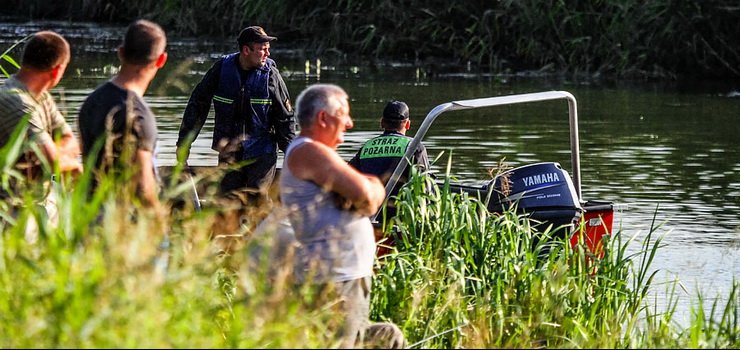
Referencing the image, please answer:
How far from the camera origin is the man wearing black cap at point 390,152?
8.86 metres

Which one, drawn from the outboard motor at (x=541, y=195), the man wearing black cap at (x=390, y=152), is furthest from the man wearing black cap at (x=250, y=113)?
the outboard motor at (x=541, y=195)

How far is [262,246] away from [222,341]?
0.34 metres

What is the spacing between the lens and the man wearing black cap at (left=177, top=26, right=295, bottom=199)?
9.77 m

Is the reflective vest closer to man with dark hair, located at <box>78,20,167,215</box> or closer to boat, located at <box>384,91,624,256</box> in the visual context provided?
boat, located at <box>384,91,624,256</box>

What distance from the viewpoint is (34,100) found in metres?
6.56

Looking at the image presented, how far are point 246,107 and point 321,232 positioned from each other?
3.97 m

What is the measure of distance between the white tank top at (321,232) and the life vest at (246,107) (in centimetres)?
386

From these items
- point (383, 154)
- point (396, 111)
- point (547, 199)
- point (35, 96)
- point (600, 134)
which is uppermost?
point (35, 96)

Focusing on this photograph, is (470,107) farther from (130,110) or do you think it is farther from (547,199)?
(130,110)

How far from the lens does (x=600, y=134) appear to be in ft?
61.5

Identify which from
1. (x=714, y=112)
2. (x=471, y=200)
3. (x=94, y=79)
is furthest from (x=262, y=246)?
(x=94, y=79)

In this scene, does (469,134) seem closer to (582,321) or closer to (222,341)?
(582,321)

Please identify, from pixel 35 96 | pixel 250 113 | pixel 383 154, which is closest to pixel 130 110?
pixel 35 96

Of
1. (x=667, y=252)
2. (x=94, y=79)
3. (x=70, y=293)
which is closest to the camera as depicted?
(x=70, y=293)
